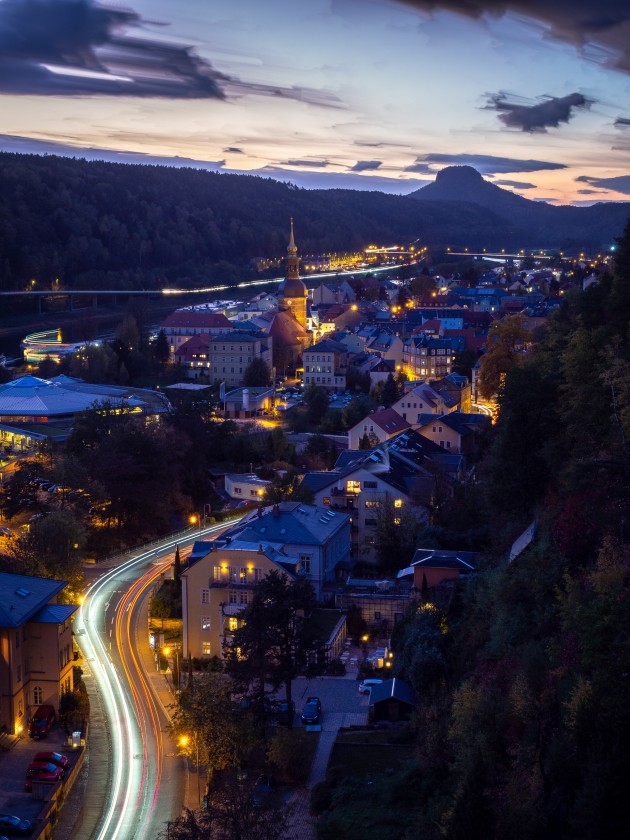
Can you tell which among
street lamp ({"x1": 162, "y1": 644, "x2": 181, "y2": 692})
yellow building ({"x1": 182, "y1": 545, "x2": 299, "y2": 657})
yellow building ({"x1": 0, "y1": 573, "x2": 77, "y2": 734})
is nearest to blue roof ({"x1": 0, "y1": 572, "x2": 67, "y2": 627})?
yellow building ({"x1": 0, "y1": 573, "x2": 77, "y2": 734})

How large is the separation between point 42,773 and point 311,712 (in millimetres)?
2572

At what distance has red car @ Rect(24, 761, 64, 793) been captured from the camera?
919 centimetres

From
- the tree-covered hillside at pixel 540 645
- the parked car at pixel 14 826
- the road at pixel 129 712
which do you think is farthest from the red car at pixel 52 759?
the tree-covered hillside at pixel 540 645

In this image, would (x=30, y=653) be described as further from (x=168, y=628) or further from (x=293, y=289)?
(x=293, y=289)

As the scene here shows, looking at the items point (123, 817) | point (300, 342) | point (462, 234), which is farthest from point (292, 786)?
point (462, 234)

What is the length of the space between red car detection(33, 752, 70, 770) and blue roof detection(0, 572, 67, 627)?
4.82ft

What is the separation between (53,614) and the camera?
11172 millimetres

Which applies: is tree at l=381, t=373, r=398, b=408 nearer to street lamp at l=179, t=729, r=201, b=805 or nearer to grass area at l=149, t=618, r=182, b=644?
grass area at l=149, t=618, r=182, b=644

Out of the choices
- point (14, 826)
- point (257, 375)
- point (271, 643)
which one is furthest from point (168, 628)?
point (257, 375)

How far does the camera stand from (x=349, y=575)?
14.9m

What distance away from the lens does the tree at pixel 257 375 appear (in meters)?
32.2

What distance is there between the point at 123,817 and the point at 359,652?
14.0 feet

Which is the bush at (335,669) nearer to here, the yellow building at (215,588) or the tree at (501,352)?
the yellow building at (215,588)

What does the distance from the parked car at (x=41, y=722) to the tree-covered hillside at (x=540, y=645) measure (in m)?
3.26
